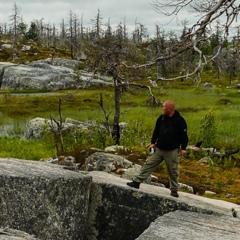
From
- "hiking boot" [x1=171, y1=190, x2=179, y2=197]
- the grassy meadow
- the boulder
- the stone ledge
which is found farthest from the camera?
the grassy meadow

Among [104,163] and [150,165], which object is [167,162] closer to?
[150,165]

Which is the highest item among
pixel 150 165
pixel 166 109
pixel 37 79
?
pixel 166 109

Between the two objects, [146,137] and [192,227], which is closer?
[192,227]

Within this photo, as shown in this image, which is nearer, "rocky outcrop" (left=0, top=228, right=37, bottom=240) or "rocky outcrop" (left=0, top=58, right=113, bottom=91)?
"rocky outcrop" (left=0, top=228, right=37, bottom=240)

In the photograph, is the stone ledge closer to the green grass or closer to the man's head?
the man's head

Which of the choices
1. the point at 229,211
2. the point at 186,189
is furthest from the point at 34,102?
the point at 229,211

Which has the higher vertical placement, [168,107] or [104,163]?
[168,107]

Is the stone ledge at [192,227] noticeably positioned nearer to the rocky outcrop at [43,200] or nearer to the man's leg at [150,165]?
the man's leg at [150,165]

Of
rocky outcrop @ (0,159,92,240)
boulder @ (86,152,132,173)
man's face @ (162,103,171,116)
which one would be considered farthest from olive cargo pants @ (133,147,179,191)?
boulder @ (86,152,132,173)

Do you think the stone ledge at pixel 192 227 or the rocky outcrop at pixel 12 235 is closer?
the rocky outcrop at pixel 12 235

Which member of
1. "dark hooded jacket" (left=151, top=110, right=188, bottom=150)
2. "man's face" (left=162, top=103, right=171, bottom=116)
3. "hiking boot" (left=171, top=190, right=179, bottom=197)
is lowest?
"hiking boot" (left=171, top=190, right=179, bottom=197)

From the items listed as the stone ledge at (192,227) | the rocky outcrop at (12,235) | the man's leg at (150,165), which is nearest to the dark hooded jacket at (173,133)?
the man's leg at (150,165)

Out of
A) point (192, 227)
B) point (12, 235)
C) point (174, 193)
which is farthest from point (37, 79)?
point (12, 235)

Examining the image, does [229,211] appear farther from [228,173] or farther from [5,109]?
[5,109]
